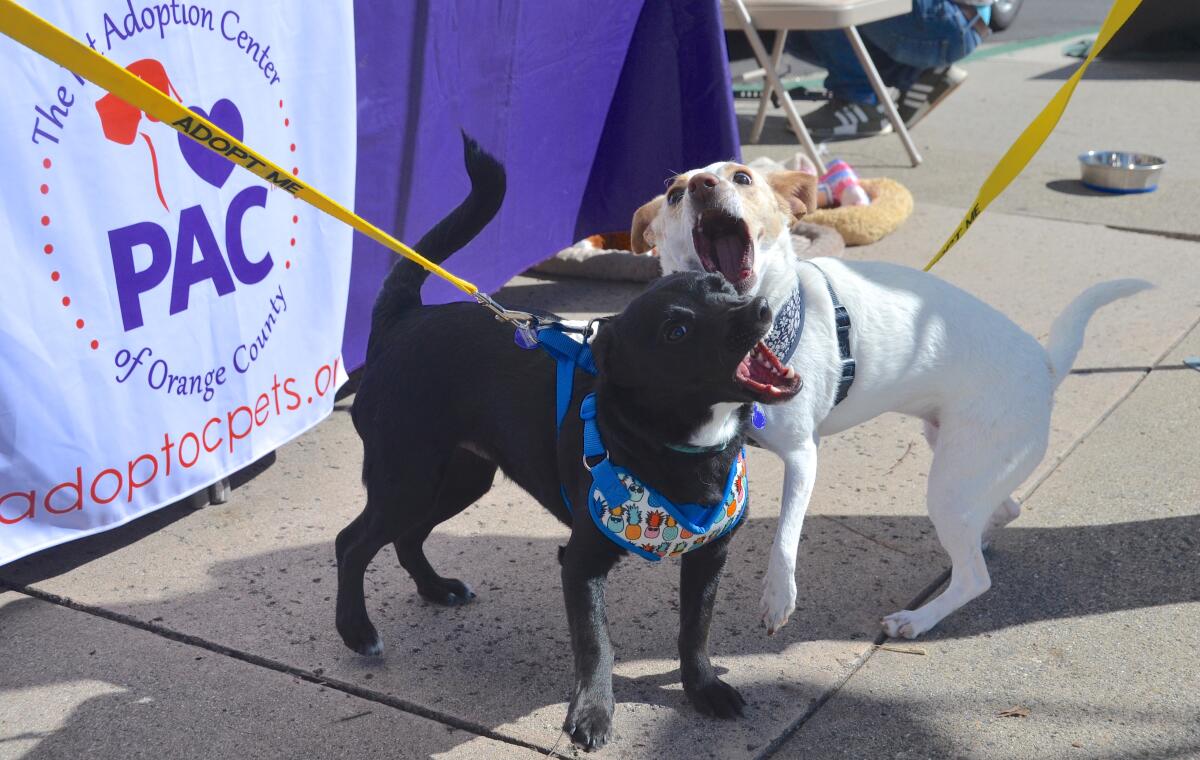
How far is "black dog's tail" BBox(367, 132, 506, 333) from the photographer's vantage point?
2941 mm

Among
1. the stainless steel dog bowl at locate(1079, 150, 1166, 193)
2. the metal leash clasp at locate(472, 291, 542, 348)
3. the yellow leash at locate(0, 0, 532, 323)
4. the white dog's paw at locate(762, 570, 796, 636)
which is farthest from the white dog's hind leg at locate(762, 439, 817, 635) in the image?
the stainless steel dog bowl at locate(1079, 150, 1166, 193)

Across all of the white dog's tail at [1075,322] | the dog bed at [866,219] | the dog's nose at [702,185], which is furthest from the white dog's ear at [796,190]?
the dog bed at [866,219]

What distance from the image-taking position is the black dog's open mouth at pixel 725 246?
3.06 metres

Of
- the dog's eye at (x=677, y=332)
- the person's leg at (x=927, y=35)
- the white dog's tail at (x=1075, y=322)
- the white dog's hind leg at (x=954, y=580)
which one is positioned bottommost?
the white dog's hind leg at (x=954, y=580)

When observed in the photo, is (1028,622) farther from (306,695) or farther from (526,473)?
(306,695)

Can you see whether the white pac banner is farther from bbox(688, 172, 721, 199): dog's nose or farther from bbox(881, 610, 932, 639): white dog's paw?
bbox(881, 610, 932, 639): white dog's paw

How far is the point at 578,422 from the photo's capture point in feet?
8.70

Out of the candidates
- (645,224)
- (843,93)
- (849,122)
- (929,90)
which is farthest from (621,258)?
(929,90)

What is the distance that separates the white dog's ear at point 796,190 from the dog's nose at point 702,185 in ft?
1.08

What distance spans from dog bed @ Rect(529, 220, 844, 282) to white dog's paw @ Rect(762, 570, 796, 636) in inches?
117

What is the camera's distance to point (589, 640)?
2.57 metres

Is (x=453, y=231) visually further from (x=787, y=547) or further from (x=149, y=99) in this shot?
(x=787, y=547)

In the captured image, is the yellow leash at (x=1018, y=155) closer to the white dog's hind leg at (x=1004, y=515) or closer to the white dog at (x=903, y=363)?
the white dog at (x=903, y=363)

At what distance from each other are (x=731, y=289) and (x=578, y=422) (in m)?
0.47
